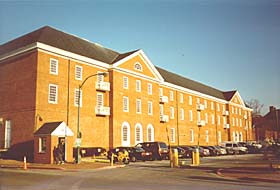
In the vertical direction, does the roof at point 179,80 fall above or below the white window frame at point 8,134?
above

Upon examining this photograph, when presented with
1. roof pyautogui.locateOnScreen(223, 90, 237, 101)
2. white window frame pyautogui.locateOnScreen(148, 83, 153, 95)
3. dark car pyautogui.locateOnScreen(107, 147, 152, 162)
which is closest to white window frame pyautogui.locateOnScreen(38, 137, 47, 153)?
dark car pyautogui.locateOnScreen(107, 147, 152, 162)

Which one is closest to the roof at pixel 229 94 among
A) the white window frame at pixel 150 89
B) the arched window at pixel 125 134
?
the white window frame at pixel 150 89

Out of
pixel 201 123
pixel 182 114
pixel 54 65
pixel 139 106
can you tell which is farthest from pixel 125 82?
pixel 201 123

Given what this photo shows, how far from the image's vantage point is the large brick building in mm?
32875

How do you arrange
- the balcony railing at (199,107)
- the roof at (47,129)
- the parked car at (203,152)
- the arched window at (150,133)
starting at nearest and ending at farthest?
the roof at (47,129) < the parked car at (203,152) < the arched window at (150,133) < the balcony railing at (199,107)

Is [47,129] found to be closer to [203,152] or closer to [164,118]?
[203,152]

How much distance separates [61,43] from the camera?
36.8 m

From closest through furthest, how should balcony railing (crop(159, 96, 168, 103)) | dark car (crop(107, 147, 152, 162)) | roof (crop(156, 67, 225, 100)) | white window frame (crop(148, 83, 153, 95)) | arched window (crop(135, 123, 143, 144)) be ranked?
dark car (crop(107, 147, 152, 162))
arched window (crop(135, 123, 143, 144))
white window frame (crop(148, 83, 153, 95))
balcony railing (crop(159, 96, 168, 103))
roof (crop(156, 67, 225, 100))

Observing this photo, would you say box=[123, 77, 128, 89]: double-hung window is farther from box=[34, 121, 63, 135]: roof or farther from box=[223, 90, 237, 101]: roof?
box=[223, 90, 237, 101]: roof

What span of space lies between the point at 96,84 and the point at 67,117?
608 cm

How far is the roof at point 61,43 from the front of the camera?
116 ft

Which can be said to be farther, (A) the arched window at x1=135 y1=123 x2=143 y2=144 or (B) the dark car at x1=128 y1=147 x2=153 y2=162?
(A) the arched window at x1=135 y1=123 x2=143 y2=144

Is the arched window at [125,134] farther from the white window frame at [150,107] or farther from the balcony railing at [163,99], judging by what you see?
the balcony railing at [163,99]

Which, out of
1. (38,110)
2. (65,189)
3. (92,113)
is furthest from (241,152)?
(65,189)
